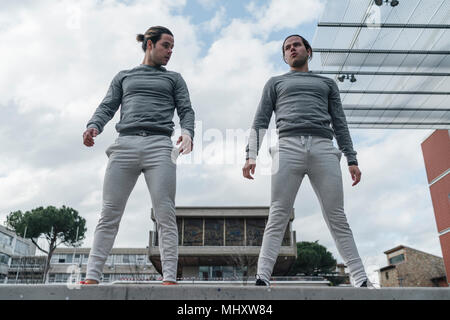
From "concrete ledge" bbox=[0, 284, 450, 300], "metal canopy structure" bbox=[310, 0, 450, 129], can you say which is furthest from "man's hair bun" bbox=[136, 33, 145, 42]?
"metal canopy structure" bbox=[310, 0, 450, 129]

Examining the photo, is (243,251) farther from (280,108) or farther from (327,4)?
(280,108)

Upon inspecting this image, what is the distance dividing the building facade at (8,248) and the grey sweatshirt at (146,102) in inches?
1979

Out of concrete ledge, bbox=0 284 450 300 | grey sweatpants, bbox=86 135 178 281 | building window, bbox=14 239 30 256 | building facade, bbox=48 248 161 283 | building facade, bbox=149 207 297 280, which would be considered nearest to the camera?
concrete ledge, bbox=0 284 450 300

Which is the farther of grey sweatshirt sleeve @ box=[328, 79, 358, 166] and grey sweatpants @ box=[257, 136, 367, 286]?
grey sweatshirt sleeve @ box=[328, 79, 358, 166]

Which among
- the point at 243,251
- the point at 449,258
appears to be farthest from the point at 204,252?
the point at 449,258

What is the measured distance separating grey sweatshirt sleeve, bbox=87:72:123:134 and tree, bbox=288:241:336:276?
45.7 metres

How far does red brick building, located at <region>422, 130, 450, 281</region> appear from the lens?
74.0 feet

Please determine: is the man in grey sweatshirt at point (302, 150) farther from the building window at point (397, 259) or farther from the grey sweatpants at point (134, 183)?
the building window at point (397, 259)

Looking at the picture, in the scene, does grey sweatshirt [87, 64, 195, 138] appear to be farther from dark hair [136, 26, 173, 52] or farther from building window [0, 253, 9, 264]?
building window [0, 253, 9, 264]

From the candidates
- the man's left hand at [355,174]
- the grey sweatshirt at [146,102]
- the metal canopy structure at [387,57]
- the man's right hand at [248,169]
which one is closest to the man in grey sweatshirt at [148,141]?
the grey sweatshirt at [146,102]

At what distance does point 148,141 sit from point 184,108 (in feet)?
1.59

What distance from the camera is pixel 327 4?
35.1 ft

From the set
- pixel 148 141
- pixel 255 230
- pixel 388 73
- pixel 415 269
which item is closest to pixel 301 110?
pixel 148 141

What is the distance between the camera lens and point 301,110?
3.37 metres
